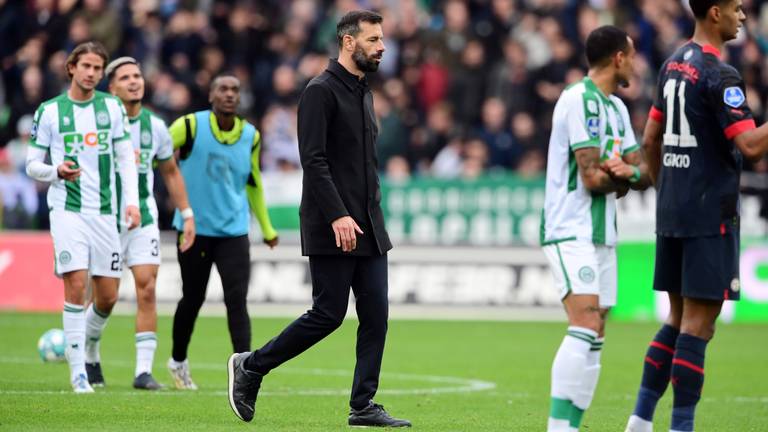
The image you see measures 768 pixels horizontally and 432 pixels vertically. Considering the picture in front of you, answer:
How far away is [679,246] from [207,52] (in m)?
17.6

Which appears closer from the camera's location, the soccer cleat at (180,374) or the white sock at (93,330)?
the white sock at (93,330)

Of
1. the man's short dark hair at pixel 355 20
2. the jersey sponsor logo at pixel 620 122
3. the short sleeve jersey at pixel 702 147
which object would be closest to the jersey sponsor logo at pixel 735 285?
the short sleeve jersey at pixel 702 147

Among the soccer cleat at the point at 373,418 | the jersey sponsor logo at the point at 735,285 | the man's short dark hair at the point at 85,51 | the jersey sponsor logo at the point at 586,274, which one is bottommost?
the soccer cleat at the point at 373,418

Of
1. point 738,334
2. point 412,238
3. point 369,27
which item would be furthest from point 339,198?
point 412,238

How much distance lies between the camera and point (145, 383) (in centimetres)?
1209

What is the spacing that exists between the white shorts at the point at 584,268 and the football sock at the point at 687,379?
514 mm

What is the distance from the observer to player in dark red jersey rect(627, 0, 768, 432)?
8.23 m

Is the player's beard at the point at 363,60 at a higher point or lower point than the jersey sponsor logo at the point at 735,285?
higher

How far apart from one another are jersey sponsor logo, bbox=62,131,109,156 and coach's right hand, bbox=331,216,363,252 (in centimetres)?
306

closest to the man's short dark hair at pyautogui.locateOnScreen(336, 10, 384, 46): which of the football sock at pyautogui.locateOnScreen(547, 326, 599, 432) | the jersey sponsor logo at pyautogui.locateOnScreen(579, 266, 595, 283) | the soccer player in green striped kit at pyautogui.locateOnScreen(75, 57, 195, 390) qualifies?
the jersey sponsor logo at pyautogui.locateOnScreen(579, 266, 595, 283)

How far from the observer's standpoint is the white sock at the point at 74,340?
1128 centimetres

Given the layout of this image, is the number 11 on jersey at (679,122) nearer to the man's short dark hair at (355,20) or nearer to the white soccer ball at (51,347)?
the man's short dark hair at (355,20)

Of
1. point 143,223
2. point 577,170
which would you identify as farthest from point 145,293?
point 577,170

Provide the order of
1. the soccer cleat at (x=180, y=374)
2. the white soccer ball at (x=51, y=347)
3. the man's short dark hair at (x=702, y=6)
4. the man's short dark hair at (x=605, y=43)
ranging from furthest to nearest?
the white soccer ball at (x=51, y=347) → the soccer cleat at (x=180, y=374) → the man's short dark hair at (x=605, y=43) → the man's short dark hair at (x=702, y=6)
